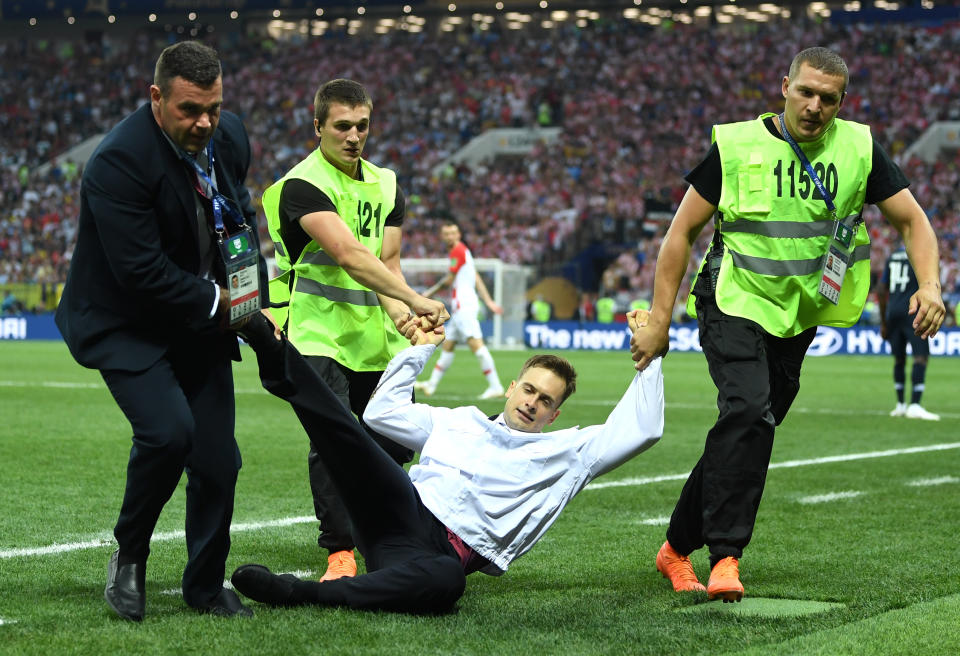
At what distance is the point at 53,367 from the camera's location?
74.4 ft

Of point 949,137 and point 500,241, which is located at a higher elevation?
point 949,137

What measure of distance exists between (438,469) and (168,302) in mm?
1224

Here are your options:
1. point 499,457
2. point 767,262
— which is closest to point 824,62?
point 767,262

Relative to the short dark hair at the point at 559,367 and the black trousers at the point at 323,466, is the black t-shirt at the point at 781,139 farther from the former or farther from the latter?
the black trousers at the point at 323,466

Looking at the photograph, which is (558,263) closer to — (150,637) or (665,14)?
(665,14)

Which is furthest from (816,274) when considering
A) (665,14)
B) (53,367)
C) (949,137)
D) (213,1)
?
(213,1)

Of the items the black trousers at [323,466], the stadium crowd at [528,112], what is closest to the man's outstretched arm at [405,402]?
the black trousers at [323,466]

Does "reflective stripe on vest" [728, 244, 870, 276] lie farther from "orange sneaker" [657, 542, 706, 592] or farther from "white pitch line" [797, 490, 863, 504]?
"white pitch line" [797, 490, 863, 504]

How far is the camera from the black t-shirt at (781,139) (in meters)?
5.32

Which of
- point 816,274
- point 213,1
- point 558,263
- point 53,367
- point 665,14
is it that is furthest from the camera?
point 213,1

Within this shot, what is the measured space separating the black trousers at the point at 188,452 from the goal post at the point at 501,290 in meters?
26.2

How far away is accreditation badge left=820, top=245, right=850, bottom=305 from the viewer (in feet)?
17.6

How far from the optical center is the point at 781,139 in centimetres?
538

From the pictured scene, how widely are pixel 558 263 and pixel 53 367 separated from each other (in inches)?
680
